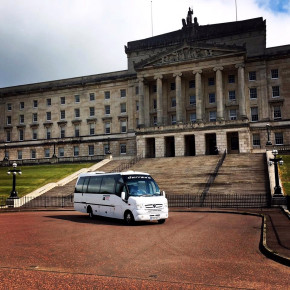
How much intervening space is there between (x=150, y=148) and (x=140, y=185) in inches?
1710

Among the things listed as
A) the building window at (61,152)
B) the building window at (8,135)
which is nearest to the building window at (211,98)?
the building window at (61,152)

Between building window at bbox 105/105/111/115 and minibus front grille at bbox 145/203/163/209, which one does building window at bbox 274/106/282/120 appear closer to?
building window at bbox 105/105/111/115

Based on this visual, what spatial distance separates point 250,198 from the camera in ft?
97.3

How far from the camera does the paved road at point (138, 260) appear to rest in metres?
8.32

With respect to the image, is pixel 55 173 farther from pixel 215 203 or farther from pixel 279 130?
pixel 279 130

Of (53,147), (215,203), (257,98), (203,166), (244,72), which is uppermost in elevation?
(244,72)

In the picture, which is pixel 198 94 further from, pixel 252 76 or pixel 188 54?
pixel 252 76

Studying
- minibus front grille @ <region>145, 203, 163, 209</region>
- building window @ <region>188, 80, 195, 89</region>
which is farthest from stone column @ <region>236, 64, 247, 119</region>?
minibus front grille @ <region>145, 203, 163, 209</region>

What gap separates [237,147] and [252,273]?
52.8m

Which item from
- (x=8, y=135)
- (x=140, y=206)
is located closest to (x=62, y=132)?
(x=8, y=135)

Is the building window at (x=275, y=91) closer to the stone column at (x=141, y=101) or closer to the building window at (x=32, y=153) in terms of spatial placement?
the stone column at (x=141, y=101)

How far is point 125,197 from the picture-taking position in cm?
2016

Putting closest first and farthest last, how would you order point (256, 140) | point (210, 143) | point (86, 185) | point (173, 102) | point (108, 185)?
point (108, 185), point (86, 185), point (256, 140), point (210, 143), point (173, 102)

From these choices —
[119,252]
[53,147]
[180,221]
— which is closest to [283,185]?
[180,221]
